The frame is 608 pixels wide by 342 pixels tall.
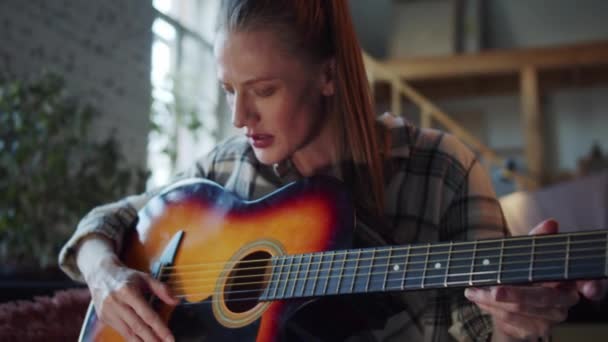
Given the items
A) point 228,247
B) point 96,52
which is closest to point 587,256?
point 228,247

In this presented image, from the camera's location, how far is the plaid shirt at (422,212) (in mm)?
1007

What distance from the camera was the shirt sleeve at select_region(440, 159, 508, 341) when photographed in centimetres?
100

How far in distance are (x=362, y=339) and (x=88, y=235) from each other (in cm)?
53

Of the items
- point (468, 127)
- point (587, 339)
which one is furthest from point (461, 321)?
point (468, 127)

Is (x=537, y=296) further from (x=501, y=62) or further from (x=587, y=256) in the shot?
(x=501, y=62)

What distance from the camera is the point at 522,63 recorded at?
750 centimetres

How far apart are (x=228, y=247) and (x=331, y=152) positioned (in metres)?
0.25

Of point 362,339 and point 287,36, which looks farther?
point 287,36

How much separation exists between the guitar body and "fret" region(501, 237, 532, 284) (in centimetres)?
23

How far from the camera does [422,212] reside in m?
1.10

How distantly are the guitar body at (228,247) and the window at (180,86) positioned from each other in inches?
87.5

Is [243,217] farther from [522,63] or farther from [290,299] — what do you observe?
[522,63]

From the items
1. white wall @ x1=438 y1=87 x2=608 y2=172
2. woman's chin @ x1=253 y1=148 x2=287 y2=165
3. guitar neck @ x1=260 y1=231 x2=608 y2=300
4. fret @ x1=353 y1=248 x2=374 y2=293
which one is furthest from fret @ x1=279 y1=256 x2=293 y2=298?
white wall @ x1=438 y1=87 x2=608 y2=172

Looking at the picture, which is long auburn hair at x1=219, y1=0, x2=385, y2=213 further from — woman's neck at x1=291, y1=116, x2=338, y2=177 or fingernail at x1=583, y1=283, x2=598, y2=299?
fingernail at x1=583, y1=283, x2=598, y2=299
